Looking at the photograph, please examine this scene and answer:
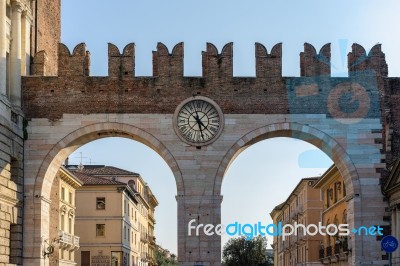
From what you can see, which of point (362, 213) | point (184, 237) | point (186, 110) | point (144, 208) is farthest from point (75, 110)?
point (144, 208)

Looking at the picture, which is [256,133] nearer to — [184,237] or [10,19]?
[184,237]

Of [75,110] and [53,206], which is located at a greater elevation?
[75,110]

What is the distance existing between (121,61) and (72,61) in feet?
6.01

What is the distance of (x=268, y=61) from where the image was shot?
104 feet

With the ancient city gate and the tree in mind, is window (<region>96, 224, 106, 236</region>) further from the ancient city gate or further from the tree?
the ancient city gate

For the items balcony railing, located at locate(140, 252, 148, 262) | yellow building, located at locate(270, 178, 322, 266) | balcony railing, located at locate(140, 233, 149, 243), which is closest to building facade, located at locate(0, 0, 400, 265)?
yellow building, located at locate(270, 178, 322, 266)

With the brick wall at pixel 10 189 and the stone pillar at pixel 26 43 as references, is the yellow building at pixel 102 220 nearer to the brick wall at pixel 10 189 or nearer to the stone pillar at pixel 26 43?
the stone pillar at pixel 26 43

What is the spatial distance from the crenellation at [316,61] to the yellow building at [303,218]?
32.3 m

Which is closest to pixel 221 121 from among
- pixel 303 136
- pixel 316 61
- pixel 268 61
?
pixel 268 61

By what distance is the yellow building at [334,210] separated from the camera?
46.2 m

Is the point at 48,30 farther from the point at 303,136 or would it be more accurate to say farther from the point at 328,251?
the point at 328,251

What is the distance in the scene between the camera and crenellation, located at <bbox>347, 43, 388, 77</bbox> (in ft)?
104

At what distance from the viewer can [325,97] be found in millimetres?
31484

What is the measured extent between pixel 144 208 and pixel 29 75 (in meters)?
58.5
